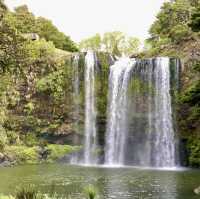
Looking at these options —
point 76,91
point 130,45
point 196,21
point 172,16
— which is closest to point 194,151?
point 76,91

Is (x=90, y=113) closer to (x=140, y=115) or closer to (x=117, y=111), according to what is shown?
(x=117, y=111)

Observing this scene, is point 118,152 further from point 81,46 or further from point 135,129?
point 81,46

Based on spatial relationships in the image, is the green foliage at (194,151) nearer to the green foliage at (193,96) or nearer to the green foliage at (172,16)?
the green foliage at (193,96)

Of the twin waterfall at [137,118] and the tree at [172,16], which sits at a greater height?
the tree at [172,16]

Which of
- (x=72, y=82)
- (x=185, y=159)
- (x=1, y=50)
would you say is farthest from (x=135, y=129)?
(x=1, y=50)

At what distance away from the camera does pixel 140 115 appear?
4512cm

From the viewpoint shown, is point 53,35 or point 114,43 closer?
point 53,35

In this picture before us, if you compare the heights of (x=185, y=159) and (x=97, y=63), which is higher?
(x=97, y=63)

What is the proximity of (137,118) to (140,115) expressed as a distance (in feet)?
1.26

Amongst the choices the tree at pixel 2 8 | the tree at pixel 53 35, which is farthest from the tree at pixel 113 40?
the tree at pixel 2 8

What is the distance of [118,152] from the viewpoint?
147 ft

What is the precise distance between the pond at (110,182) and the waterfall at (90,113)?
1067 centimetres

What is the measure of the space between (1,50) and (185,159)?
28964mm

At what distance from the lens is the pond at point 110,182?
78.8 feet
